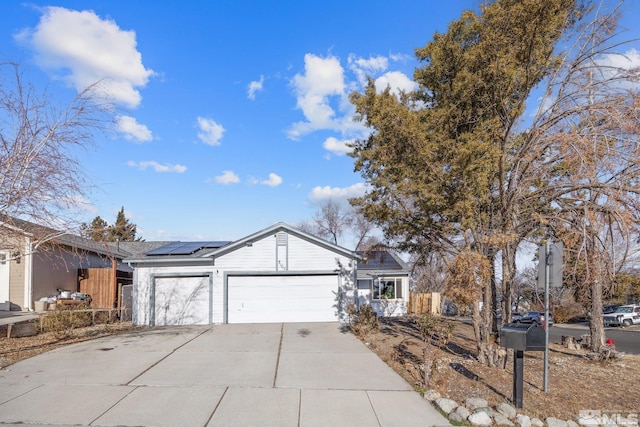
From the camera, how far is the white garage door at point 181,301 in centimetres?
1745

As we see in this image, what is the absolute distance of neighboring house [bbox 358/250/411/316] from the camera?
948 inches

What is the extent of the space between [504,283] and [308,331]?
723cm

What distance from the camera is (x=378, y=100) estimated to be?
1013 cm

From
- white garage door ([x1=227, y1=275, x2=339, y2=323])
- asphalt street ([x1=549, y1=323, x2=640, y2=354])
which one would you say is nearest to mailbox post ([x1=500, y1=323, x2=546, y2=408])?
asphalt street ([x1=549, y1=323, x2=640, y2=354])

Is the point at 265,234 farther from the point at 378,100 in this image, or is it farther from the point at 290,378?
the point at 290,378

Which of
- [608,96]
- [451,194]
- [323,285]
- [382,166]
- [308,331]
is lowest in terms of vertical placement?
[308,331]

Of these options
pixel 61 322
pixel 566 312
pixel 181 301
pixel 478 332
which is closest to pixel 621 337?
pixel 566 312

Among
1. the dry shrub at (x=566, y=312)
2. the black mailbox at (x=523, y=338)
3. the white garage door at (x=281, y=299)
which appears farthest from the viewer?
the dry shrub at (x=566, y=312)

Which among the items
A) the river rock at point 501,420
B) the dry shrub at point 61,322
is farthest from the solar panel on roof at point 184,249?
the river rock at point 501,420

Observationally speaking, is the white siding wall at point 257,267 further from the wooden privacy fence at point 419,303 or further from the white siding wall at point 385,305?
the wooden privacy fence at point 419,303

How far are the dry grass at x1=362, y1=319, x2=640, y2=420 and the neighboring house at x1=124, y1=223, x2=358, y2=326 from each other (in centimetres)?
615

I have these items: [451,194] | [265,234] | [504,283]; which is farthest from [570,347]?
[265,234]

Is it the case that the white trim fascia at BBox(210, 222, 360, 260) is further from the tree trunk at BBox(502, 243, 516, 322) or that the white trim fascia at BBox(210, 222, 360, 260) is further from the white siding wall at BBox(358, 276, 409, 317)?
the tree trunk at BBox(502, 243, 516, 322)

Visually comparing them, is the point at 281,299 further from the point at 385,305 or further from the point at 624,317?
the point at 624,317
